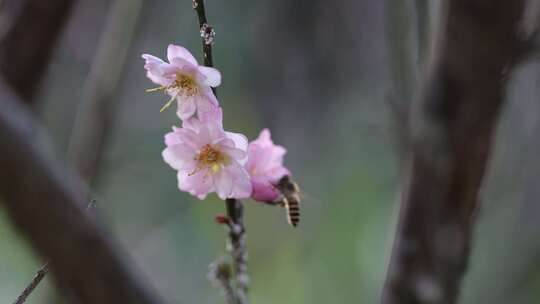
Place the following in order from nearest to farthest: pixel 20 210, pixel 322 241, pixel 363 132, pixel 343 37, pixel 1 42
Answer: pixel 20 210
pixel 1 42
pixel 322 241
pixel 363 132
pixel 343 37

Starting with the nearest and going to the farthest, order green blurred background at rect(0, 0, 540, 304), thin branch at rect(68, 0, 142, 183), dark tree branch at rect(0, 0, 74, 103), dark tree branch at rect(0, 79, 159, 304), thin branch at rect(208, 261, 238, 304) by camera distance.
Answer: dark tree branch at rect(0, 79, 159, 304) < thin branch at rect(208, 261, 238, 304) < dark tree branch at rect(0, 0, 74, 103) < thin branch at rect(68, 0, 142, 183) < green blurred background at rect(0, 0, 540, 304)

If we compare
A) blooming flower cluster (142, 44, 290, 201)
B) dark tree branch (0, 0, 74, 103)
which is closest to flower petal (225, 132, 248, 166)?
blooming flower cluster (142, 44, 290, 201)

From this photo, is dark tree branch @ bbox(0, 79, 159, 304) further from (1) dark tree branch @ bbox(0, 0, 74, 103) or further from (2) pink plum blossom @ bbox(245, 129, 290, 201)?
(1) dark tree branch @ bbox(0, 0, 74, 103)

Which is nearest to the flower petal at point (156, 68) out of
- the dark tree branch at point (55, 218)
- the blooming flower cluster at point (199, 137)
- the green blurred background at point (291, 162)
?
the blooming flower cluster at point (199, 137)

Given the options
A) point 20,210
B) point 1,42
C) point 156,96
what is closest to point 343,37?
point 156,96

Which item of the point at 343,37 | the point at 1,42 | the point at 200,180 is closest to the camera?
the point at 200,180

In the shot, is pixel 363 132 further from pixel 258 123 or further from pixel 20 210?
pixel 20 210

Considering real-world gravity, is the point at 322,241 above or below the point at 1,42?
above
